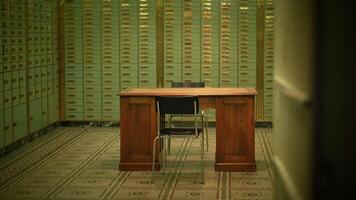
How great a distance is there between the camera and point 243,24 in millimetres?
9000

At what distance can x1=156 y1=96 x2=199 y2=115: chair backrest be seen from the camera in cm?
580

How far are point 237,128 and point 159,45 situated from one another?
124 inches

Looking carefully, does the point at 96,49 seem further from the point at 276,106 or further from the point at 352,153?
the point at 352,153

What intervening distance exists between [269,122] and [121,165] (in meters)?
3.38

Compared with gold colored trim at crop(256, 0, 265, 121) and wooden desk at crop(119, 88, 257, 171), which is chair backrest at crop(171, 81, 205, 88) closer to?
wooden desk at crop(119, 88, 257, 171)

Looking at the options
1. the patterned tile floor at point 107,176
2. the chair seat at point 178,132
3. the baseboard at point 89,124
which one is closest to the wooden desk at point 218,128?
the patterned tile floor at point 107,176

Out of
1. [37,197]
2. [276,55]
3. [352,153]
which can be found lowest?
[37,197]

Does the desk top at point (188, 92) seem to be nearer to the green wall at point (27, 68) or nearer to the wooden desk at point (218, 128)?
the wooden desk at point (218, 128)

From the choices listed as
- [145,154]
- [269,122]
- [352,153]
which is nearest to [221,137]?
[145,154]

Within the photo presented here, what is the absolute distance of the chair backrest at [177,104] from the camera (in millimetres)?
5801

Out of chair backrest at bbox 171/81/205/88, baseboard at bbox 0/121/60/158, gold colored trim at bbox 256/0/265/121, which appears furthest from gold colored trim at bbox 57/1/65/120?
gold colored trim at bbox 256/0/265/121

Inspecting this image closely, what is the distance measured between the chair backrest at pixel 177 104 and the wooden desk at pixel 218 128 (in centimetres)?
40

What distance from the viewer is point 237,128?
624cm

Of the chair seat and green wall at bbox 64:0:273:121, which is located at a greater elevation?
green wall at bbox 64:0:273:121
